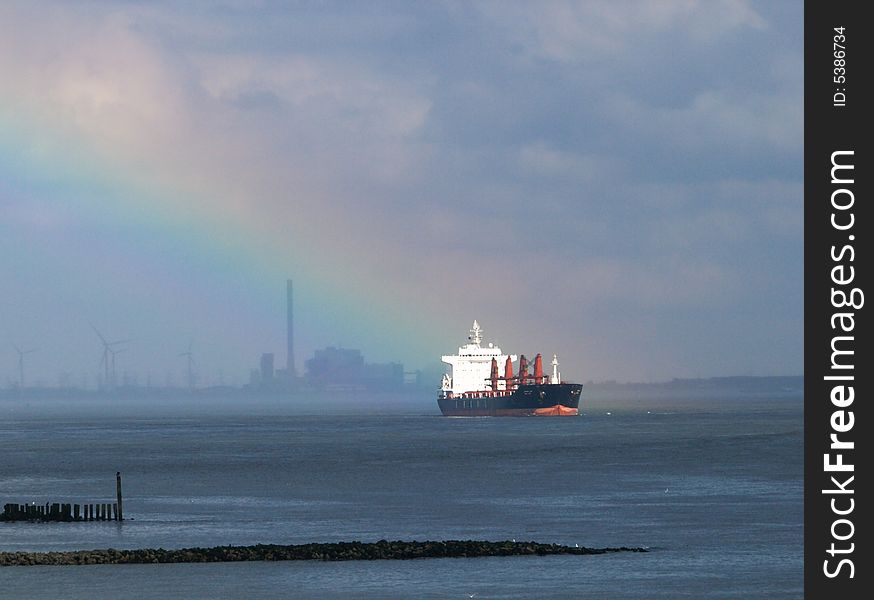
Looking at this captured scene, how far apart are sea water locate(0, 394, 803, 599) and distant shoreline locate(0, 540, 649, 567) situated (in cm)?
Result: 75

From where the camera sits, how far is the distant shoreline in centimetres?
4725

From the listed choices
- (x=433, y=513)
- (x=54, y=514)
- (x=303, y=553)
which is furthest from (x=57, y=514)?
(x=303, y=553)

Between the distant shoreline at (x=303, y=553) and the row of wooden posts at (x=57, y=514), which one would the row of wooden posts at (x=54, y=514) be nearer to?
the row of wooden posts at (x=57, y=514)

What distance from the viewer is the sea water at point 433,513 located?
144ft

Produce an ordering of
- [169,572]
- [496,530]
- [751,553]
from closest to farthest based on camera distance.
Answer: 1. [169,572]
2. [751,553]
3. [496,530]

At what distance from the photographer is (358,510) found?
6844 cm

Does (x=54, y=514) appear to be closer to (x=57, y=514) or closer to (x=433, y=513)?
(x=57, y=514)

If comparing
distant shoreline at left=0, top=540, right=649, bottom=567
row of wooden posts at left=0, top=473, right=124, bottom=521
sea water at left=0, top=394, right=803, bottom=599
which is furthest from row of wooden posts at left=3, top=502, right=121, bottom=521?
distant shoreline at left=0, top=540, right=649, bottom=567

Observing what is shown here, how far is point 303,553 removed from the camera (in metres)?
48.6

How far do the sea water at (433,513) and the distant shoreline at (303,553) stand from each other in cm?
75

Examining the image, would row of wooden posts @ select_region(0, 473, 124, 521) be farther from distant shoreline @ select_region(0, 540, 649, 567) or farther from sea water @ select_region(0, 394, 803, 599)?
distant shoreline @ select_region(0, 540, 649, 567)
